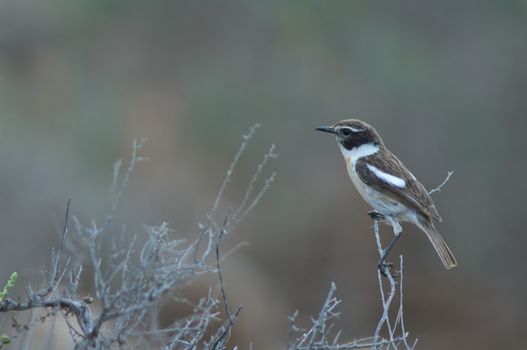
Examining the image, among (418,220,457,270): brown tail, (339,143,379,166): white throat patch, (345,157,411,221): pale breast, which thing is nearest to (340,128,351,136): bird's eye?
(339,143,379,166): white throat patch

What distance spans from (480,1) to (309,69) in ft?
15.6

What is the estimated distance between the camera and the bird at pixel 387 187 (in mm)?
8133

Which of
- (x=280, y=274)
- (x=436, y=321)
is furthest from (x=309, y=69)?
(x=436, y=321)

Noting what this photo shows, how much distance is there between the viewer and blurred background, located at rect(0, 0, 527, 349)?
18031 millimetres

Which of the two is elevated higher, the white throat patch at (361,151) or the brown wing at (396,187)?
the white throat patch at (361,151)

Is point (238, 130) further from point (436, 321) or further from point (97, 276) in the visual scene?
point (97, 276)

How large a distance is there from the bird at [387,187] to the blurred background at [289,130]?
24.1 feet

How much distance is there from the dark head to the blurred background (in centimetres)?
732

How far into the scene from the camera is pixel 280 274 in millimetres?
18781

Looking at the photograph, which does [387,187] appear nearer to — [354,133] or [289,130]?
[354,133]

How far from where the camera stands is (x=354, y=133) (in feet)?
28.1

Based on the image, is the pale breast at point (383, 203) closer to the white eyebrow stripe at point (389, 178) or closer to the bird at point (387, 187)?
the bird at point (387, 187)

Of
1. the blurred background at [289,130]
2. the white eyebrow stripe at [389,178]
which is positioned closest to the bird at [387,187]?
the white eyebrow stripe at [389,178]

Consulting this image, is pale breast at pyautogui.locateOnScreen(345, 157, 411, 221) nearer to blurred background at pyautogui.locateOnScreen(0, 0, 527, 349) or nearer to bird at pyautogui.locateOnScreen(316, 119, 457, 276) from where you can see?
A: bird at pyautogui.locateOnScreen(316, 119, 457, 276)
